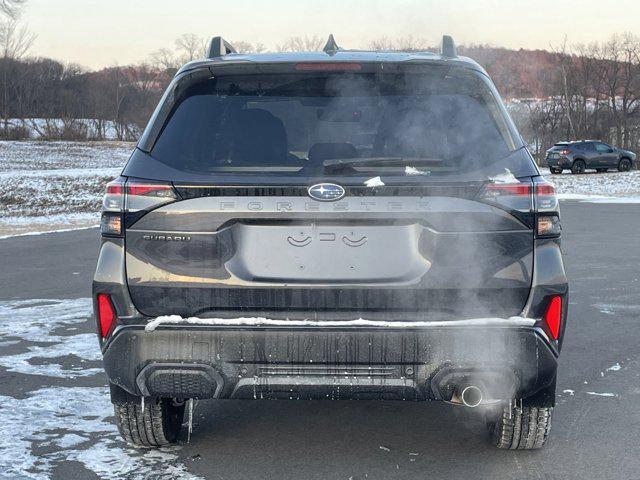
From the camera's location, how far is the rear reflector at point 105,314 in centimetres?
360

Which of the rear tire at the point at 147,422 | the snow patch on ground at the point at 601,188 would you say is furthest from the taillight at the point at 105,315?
the snow patch on ground at the point at 601,188

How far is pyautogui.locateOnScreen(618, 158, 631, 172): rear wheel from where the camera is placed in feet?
146

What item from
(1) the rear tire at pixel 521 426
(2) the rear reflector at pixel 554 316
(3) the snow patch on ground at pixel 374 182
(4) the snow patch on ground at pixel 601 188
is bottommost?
(4) the snow patch on ground at pixel 601 188

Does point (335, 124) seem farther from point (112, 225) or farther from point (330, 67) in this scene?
point (112, 225)

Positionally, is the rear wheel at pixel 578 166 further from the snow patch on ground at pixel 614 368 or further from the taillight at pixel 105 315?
the taillight at pixel 105 315

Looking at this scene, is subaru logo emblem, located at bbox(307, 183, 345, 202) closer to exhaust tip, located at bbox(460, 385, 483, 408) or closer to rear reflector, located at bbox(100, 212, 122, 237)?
rear reflector, located at bbox(100, 212, 122, 237)

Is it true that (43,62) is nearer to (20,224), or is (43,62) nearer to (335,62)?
(20,224)

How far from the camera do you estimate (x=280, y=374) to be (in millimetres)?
3484

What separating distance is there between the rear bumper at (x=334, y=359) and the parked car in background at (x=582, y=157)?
40509 millimetres

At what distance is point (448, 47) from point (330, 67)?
0.75 m

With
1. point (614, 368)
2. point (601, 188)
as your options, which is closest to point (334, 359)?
point (614, 368)

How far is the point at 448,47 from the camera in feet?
14.0

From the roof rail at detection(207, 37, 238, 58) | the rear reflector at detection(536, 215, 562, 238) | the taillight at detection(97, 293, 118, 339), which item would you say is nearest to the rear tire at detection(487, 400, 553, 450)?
the rear reflector at detection(536, 215, 562, 238)

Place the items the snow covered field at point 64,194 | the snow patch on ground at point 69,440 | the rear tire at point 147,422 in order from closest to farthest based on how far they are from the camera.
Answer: the snow patch on ground at point 69,440, the rear tire at point 147,422, the snow covered field at point 64,194
